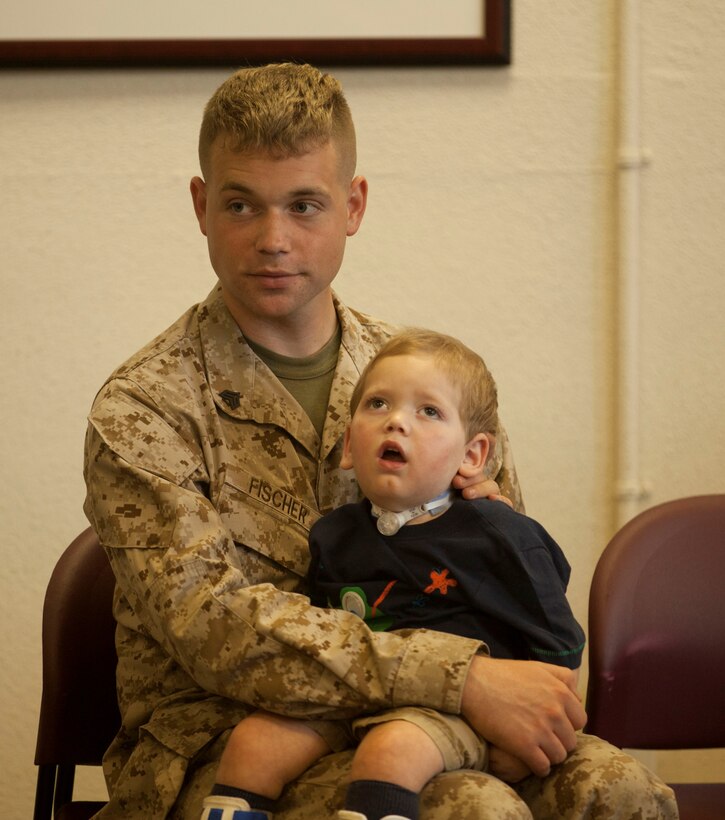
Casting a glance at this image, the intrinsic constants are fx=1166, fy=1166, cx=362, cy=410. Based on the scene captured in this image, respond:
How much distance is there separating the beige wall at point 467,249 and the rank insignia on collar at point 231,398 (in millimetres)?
914

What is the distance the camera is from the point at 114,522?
163 centimetres

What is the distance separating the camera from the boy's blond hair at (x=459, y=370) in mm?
1649

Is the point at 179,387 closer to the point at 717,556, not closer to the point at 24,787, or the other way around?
the point at 717,556

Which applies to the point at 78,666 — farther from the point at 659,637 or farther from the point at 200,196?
the point at 659,637

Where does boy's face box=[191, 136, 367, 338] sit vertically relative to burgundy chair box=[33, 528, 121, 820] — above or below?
above

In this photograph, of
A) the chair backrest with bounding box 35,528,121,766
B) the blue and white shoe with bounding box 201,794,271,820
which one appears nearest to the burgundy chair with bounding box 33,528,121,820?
the chair backrest with bounding box 35,528,121,766

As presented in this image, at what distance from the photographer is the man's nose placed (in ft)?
5.59

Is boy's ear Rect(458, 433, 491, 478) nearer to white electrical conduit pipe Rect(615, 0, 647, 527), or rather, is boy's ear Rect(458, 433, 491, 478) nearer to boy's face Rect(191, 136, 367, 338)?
boy's face Rect(191, 136, 367, 338)

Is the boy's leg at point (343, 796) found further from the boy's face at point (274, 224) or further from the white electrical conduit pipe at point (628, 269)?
the white electrical conduit pipe at point (628, 269)

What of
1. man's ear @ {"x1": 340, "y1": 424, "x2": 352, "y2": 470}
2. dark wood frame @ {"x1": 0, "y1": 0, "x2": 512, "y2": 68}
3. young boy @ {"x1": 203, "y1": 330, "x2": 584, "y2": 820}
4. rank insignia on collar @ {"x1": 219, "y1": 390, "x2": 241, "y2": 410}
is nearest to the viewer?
young boy @ {"x1": 203, "y1": 330, "x2": 584, "y2": 820}

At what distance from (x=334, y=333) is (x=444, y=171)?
0.82 meters

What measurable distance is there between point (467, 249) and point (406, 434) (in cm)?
116

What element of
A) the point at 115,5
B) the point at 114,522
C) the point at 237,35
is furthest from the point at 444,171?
the point at 114,522

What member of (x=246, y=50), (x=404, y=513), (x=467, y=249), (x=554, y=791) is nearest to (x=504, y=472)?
(x=404, y=513)
